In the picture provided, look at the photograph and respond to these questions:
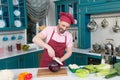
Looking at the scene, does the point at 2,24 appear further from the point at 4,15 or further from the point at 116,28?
the point at 116,28

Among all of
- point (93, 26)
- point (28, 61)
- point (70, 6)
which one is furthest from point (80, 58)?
point (70, 6)

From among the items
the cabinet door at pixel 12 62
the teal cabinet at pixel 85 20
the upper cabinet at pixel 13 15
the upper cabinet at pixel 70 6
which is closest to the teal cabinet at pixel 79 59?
the teal cabinet at pixel 85 20

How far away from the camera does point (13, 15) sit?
11.7 ft

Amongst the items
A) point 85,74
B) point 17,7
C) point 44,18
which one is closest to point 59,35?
point 85,74

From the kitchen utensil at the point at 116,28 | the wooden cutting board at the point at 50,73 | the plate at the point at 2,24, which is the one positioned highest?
the plate at the point at 2,24

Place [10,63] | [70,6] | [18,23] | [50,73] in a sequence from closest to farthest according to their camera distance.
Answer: [50,73] → [10,63] → [18,23] → [70,6]

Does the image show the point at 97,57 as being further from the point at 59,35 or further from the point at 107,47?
the point at 59,35

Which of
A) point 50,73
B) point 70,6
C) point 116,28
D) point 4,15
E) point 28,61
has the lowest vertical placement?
point 28,61

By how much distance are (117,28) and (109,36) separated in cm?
28

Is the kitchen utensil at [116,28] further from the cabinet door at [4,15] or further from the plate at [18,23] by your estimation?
the cabinet door at [4,15]

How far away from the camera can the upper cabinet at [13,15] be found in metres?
3.40

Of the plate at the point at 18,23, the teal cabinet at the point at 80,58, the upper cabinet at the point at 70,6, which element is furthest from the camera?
the upper cabinet at the point at 70,6

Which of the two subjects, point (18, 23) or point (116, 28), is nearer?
point (116, 28)

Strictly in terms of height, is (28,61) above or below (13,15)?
below
